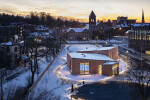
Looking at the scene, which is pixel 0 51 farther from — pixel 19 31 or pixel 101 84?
pixel 19 31

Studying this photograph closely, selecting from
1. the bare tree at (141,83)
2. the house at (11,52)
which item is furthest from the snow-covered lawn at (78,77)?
the house at (11,52)

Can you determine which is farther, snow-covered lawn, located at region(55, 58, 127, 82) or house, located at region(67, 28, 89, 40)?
house, located at region(67, 28, 89, 40)

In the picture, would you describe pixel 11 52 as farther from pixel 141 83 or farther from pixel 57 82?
pixel 141 83

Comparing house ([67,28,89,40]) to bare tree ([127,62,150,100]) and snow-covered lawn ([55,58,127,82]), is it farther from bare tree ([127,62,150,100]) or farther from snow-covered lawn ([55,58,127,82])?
bare tree ([127,62,150,100])

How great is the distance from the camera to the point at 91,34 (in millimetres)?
76688

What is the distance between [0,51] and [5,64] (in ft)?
14.3

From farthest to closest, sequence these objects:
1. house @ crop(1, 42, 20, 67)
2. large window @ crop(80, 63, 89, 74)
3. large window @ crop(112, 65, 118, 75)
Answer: house @ crop(1, 42, 20, 67)
large window @ crop(80, 63, 89, 74)
large window @ crop(112, 65, 118, 75)

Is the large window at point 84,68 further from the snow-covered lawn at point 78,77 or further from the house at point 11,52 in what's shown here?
the house at point 11,52

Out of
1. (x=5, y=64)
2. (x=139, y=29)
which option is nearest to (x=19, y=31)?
(x=5, y=64)

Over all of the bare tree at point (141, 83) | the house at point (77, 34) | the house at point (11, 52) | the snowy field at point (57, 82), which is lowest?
the snowy field at point (57, 82)

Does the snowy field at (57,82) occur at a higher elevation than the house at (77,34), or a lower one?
lower

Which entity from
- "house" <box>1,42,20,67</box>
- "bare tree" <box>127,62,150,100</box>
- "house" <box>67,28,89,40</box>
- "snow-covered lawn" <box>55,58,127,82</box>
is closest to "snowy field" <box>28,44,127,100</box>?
"snow-covered lawn" <box>55,58,127,82</box>

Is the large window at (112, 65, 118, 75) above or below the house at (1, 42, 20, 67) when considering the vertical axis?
below

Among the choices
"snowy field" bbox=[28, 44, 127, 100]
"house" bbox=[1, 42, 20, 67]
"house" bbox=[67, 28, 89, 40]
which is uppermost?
"house" bbox=[67, 28, 89, 40]
